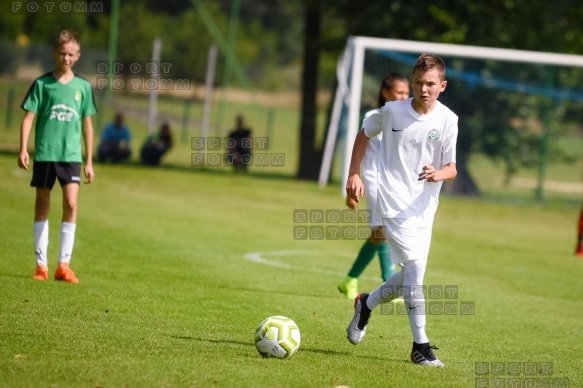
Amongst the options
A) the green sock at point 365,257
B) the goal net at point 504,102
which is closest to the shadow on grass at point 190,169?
the goal net at point 504,102

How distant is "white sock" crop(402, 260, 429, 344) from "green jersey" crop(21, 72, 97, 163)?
3679mm

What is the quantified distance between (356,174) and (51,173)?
3.32 metres

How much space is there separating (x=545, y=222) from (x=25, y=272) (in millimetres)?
14640

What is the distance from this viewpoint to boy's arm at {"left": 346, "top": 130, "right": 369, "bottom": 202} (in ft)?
22.1

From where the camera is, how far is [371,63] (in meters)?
23.9

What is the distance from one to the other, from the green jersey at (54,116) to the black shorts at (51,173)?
46 millimetres

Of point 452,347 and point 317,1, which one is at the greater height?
point 317,1

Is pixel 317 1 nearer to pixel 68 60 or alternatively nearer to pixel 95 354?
pixel 68 60

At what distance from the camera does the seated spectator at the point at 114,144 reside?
26044mm

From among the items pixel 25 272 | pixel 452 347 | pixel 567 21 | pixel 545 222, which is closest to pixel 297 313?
pixel 452 347

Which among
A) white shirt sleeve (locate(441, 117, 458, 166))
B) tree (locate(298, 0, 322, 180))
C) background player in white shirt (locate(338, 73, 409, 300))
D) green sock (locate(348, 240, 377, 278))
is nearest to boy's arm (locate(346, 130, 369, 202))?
white shirt sleeve (locate(441, 117, 458, 166))

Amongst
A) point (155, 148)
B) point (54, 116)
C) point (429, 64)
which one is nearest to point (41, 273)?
point (54, 116)

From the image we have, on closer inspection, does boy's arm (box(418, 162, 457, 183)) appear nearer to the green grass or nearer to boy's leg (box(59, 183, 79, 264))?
the green grass

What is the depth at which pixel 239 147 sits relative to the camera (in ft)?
94.8
